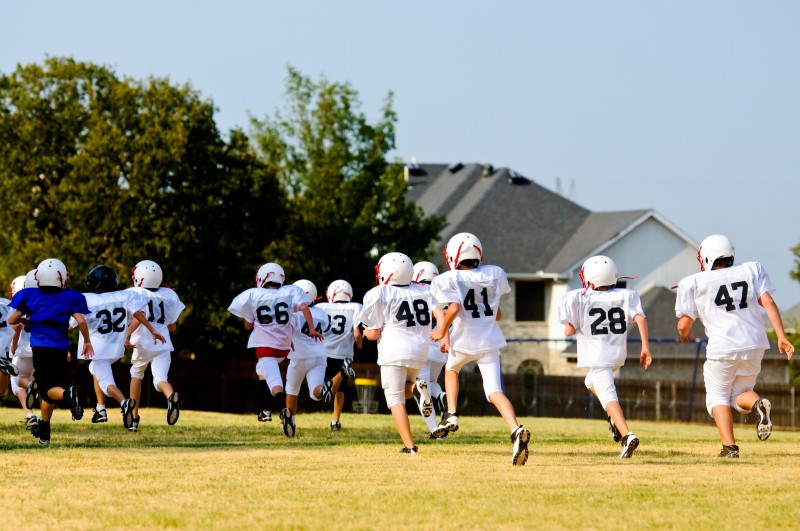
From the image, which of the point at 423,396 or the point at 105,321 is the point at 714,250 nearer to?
the point at 423,396

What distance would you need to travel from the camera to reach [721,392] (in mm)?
13070

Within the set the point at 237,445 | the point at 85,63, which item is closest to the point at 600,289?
the point at 237,445

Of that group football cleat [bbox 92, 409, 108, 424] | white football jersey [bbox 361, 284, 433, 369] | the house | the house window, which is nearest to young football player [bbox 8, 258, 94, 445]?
football cleat [bbox 92, 409, 108, 424]

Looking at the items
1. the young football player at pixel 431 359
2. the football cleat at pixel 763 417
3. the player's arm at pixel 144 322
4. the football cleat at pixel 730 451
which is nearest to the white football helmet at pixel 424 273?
the young football player at pixel 431 359

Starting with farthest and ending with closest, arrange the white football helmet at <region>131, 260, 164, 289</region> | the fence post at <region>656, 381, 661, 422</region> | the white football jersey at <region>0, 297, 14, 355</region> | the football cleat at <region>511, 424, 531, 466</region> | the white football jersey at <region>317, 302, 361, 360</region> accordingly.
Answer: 1. the fence post at <region>656, 381, 661, 422</region>
2. the white football jersey at <region>317, 302, 361, 360</region>
3. the white football jersey at <region>0, 297, 14, 355</region>
4. the white football helmet at <region>131, 260, 164, 289</region>
5. the football cleat at <region>511, 424, 531, 466</region>

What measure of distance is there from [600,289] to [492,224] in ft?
144

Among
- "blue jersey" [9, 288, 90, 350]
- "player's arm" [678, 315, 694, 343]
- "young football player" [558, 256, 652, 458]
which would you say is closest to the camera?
"player's arm" [678, 315, 694, 343]

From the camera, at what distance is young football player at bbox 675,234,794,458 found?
1280cm

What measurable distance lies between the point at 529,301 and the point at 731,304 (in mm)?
42145

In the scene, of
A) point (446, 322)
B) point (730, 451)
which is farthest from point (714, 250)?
point (446, 322)

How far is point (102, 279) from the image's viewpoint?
1728 cm

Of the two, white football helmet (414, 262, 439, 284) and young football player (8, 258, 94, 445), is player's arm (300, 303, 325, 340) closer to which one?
white football helmet (414, 262, 439, 284)

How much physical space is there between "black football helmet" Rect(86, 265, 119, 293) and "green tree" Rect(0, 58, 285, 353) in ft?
77.4

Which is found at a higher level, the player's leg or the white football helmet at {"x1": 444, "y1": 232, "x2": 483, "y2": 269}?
the white football helmet at {"x1": 444, "y1": 232, "x2": 483, "y2": 269}
